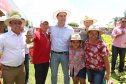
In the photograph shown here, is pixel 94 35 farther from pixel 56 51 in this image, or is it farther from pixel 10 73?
pixel 10 73

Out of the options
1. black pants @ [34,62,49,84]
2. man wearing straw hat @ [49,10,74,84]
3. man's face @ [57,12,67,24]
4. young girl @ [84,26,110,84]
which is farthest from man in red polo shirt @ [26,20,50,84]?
young girl @ [84,26,110,84]

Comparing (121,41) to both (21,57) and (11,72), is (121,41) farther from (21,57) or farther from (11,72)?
(11,72)

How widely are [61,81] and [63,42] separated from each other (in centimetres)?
189

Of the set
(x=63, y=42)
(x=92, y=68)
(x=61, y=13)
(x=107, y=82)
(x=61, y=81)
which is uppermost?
(x=61, y=13)

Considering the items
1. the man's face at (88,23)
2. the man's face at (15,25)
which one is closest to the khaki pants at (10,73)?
the man's face at (15,25)

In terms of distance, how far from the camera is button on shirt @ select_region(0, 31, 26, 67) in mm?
2090

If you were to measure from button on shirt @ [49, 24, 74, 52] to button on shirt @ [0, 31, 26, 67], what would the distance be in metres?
0.89

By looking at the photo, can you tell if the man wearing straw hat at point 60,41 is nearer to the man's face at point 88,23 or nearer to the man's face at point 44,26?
the man's face at point 44,26

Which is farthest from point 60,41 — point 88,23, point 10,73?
point 10,73

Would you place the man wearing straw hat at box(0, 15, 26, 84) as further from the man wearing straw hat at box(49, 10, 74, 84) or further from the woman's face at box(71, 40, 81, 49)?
the woman's face at box(71, 40, 81, 49)

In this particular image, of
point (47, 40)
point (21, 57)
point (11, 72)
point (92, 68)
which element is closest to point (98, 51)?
point (92, 68)

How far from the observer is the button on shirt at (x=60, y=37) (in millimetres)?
2688

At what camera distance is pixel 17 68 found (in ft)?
7.55

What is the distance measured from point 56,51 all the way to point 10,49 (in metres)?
1.11
